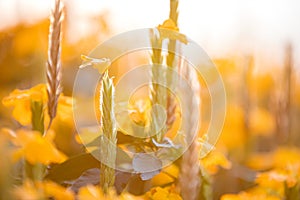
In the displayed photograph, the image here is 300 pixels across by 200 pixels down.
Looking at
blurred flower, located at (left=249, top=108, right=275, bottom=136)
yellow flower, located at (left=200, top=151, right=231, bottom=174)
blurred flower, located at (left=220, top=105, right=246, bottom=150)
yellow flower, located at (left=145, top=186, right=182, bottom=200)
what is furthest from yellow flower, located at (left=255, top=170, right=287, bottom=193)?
blurred flower, located at (left=249, top=108, right=275, bottom=136)

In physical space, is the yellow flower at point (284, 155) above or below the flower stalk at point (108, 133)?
below

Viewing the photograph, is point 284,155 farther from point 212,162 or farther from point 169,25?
point 169,25

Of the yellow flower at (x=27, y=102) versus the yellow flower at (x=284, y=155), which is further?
the yellow flower at (x=284, y=155)

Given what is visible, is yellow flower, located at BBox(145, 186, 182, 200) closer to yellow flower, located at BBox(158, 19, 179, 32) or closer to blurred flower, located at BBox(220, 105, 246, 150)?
yellow flower, located at BBox(158, 19, 179, 32)

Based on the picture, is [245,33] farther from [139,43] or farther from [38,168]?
[38,168]

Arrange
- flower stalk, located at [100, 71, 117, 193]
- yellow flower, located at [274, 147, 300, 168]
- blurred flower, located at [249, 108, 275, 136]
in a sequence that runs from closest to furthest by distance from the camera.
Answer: flower stalk, located at [100, 71, 117, 193] < yellow flower, located at [274, 147, 300, 168] < blurred flower, located at [249, 108, 275, 136]

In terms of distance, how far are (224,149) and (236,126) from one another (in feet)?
0.95

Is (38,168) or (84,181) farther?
(84,181)

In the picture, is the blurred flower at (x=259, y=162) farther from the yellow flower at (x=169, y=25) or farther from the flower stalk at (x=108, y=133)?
the flower stalk at (x=108, y=133)

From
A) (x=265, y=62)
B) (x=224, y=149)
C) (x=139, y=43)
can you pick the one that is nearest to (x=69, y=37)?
(x=224, y=149)

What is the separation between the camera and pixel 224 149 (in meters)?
2.24

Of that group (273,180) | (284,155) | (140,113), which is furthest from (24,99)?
(284,155)

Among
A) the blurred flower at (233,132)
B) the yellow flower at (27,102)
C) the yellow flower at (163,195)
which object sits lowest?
the blurred flower at (233,132)

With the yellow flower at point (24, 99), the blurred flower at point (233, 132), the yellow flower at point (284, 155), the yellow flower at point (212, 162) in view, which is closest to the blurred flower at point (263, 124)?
the blurred flower at point (233, 132)
